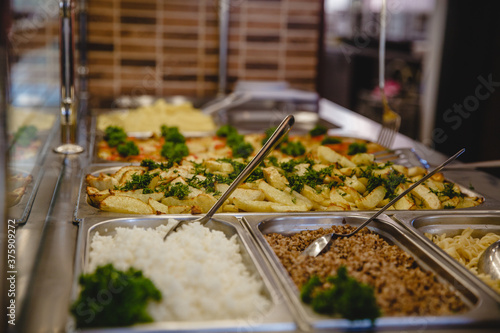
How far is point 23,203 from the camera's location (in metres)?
1.58

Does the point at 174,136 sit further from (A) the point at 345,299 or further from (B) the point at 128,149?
(A) the point at 345,299

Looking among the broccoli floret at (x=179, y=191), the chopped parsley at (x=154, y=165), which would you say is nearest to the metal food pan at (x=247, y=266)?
the broccoli floret at (x=179, y=191)

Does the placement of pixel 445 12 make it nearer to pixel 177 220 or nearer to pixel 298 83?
pixel 298 83

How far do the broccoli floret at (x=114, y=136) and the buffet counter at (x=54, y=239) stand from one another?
11 cm

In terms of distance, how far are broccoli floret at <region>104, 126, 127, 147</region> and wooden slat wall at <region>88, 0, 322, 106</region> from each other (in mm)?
1612

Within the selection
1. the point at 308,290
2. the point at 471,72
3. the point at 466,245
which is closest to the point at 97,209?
the point at 308,290

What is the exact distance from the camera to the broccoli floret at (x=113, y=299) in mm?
1001

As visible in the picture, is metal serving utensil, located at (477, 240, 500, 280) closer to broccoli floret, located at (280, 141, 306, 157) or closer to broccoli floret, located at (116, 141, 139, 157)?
broccoli floret, located at (280, 141, 306, 157)

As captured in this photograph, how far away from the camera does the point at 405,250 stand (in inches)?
59.6

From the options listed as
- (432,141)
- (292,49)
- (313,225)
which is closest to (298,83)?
(292,49)

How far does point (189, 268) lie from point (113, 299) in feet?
0.74

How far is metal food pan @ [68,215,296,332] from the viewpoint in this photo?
101 cm

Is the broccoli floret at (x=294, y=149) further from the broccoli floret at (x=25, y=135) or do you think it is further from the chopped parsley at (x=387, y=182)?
the broccoli floret at (x=25, y=135)

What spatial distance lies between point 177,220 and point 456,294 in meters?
0.78
